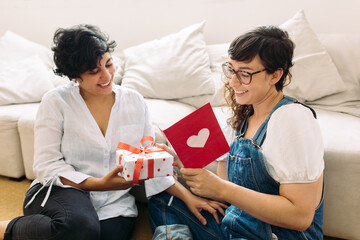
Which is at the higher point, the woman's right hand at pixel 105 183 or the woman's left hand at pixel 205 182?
the woman's left hand at pixel 205 182

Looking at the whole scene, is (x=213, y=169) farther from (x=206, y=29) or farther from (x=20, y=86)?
(x=20, y=86)

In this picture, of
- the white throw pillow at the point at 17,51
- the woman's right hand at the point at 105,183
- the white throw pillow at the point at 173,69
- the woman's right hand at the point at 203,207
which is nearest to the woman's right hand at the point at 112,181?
the woman's right hand at the point at 105,183

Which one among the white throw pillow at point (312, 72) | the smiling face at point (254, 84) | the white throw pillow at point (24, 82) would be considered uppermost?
the smiling face at point (254, 84)

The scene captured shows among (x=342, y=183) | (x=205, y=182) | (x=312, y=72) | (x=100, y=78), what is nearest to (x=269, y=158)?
(x=205, y=182)

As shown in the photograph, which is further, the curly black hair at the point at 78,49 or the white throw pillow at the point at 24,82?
the white throw pillow at the point at 24,82

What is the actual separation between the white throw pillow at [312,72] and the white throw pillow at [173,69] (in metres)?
0.56

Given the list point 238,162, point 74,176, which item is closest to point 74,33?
point 74,176

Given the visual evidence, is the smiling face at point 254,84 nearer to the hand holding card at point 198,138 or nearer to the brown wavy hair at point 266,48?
the brown wavy hair at point 266,48

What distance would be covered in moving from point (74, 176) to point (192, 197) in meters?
0.51

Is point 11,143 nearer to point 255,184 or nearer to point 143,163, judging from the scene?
point 143,163

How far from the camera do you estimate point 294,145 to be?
2.91 feet

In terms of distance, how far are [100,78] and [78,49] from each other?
140 mm

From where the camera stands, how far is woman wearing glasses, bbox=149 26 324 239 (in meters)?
0.89

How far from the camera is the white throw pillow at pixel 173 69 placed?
2.11m
